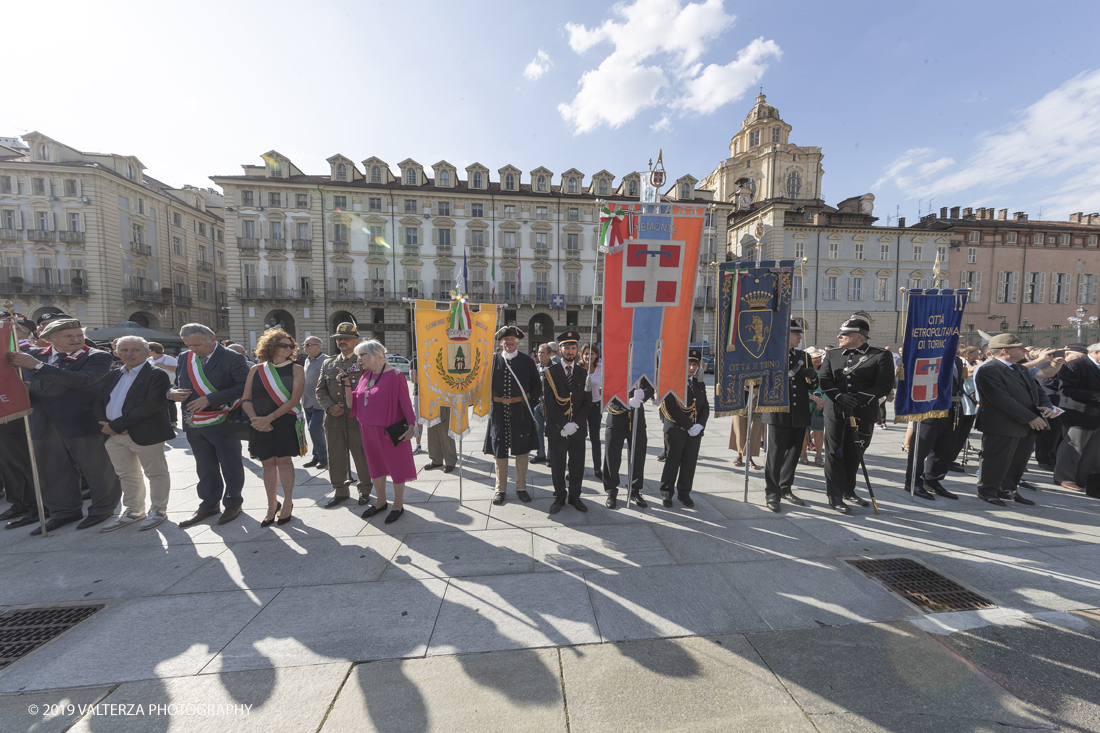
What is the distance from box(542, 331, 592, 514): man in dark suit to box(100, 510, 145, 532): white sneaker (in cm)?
446

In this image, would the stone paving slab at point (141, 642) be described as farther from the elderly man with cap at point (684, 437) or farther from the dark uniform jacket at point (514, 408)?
the elderly man with cap at point (684, 437)

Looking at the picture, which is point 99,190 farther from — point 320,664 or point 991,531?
point 991,531

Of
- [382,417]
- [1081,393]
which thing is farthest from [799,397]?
[382,417]

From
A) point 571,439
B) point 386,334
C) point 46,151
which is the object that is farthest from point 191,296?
A: point 571,439

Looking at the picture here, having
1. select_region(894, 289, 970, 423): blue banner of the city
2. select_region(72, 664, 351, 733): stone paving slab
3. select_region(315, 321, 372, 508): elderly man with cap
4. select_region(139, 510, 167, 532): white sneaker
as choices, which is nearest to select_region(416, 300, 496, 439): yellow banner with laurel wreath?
select_region(315, 321, 372, 508): elderly man with cap

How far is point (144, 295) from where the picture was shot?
3139 centimetres

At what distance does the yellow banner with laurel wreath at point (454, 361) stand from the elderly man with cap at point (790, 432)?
342 cm

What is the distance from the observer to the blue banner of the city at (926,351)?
200 inches

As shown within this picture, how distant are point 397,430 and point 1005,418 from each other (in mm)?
7108

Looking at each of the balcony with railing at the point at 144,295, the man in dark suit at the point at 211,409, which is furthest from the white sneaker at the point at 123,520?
the balcony with railing at the point at 144,295

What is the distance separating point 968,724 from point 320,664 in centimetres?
339

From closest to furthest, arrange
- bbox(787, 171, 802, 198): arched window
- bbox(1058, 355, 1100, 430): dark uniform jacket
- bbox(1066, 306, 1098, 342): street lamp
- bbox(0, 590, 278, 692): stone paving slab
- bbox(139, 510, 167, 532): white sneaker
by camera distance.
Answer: bbox(0, 590, 278, 692): stone paving slab, bbox(139, 510, 167, 532): white sneaker, bbox(1058, 355, 1100, 430): dark uniform jacket, bbox(1066, 306, 1098, 342): street lamp, bbox(787, 171, 802, 198): arched window

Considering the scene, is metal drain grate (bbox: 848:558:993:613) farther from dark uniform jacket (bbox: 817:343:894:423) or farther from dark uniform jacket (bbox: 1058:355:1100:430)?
dark uniform jacket (bbox: 1058:355:1100:430)

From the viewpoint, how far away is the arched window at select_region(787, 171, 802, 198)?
39344mm
